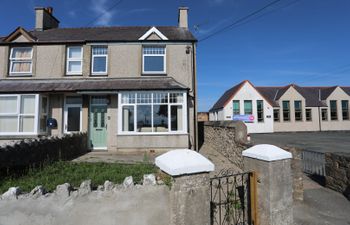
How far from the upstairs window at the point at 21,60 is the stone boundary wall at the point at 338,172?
14.8 m

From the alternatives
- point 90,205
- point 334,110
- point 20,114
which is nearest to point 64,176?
point 90,205

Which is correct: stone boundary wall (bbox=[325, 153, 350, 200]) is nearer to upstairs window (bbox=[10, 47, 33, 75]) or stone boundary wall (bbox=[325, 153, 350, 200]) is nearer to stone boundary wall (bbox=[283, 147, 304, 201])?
stone boundary wall (bbox=[283, 147, 304, 201])

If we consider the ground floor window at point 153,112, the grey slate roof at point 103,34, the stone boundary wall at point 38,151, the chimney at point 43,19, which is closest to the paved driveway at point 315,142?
the ground floor window at point 153,112

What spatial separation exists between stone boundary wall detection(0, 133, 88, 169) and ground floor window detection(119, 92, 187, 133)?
2561 mm

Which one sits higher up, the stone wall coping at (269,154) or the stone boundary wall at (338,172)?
the stone wall coping at (269,154)

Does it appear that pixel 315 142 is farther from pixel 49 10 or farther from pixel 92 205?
pixel 49 10

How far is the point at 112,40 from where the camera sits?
1254cm

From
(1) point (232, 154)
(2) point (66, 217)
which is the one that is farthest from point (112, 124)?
(2) point (66, 217)

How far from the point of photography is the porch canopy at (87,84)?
1088cm

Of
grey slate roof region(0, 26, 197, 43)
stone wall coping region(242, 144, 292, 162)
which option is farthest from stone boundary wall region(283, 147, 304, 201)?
grey slate roof region(0, 26, 197, 43)

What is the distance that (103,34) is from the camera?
13.9 metres

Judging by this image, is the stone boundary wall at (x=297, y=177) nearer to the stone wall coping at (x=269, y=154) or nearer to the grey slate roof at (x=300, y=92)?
the stone wall coping at (x=269, y=154)

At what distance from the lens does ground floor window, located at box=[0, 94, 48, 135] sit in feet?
35.8

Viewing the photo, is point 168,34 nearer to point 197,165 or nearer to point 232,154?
point 232,154
